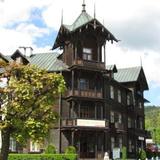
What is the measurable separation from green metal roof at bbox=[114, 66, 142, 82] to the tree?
126 ft

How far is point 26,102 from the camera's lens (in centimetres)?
2975

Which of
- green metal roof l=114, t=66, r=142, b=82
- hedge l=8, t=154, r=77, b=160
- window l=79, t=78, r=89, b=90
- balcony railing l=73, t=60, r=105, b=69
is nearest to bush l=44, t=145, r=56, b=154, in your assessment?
hedge l=8, t=154, r=77, b=160

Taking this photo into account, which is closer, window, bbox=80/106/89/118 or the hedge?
the hedge

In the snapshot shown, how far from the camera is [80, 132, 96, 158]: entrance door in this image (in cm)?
5388

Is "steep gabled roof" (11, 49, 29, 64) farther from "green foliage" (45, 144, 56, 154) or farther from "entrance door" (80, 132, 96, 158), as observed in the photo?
"green foliage" (45, 144, 56, 154)

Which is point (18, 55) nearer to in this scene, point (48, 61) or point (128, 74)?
point (48, 61)

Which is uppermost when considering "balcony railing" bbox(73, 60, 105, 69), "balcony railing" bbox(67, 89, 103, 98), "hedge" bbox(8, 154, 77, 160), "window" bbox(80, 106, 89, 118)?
"balcony railing" bbox(73, 60, 105, 69)

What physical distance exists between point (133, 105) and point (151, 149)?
12.3 meters

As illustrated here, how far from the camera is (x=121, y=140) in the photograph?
2480 inches

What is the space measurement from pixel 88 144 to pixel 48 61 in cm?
1199

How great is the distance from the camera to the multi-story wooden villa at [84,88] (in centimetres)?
5253

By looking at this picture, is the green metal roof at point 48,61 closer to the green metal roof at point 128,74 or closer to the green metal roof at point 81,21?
the green metal roof at point 81,21

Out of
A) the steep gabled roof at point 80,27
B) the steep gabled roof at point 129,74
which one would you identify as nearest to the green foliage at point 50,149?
the steep gabled roof at point 80,27

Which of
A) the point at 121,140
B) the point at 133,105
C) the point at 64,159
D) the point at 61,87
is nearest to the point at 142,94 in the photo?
the point at 133,105
